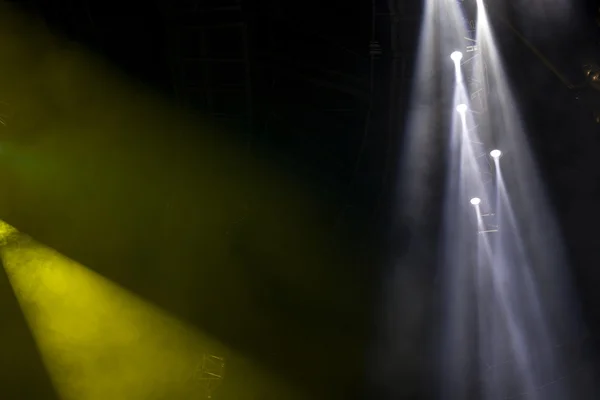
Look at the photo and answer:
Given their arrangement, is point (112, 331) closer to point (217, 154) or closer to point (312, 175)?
point (217, 154)

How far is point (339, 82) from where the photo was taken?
416 cm

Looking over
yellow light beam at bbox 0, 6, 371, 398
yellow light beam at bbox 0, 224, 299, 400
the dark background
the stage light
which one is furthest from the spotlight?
yellow light beam at bbox 0, 224, 299, 400

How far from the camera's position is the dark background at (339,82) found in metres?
3.92

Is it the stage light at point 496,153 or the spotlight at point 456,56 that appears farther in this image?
the stage light at point 496,153

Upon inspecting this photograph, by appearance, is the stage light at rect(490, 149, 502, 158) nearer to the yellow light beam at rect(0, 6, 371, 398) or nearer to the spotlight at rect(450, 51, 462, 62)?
the spotlight at rect(450, 51, 462, 62)

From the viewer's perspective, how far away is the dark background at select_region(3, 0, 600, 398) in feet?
12.9

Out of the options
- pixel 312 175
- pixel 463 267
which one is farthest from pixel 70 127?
pixel 463 267

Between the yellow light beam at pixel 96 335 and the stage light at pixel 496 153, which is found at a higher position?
the stage light at pixel 496 153

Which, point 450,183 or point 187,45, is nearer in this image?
point 187,45

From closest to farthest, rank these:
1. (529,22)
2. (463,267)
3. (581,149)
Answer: (529,22), (581,149), (463,267)

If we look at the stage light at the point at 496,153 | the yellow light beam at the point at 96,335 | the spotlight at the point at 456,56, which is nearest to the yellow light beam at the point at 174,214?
the yellow light beam at the point at 96,335

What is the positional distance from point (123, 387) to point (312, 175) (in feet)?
8.71

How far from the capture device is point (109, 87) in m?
4.27

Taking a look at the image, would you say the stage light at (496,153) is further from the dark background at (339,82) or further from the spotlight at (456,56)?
the spotlight at (456,56)
